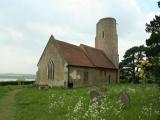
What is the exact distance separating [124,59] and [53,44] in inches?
915

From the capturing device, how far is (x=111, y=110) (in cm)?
1678

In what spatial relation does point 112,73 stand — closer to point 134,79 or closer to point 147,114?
point 134,79

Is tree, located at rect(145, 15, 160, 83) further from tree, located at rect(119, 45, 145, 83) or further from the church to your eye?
tree, located at rect(119, 45, 145, 83)

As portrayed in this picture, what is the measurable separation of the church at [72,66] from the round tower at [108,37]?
1.79 m

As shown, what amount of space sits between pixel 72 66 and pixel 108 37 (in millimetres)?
17570

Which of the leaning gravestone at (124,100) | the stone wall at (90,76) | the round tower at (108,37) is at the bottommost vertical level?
the leaning gravestone at (124,100)

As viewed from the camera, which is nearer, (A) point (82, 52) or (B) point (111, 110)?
(B) point (111, 110)

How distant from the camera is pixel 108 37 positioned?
59.5 metres

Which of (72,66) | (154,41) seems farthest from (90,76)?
(154,41)

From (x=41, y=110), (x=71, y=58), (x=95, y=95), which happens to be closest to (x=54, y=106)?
(x=41, y=110)

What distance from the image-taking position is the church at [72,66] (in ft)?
144

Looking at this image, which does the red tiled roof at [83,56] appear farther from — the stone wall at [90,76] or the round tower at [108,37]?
the round tower at [108,37]

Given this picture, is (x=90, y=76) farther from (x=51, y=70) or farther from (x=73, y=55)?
(x=51, y=70)

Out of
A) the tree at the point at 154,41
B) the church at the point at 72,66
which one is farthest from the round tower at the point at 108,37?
the tree at the point at 154,41
